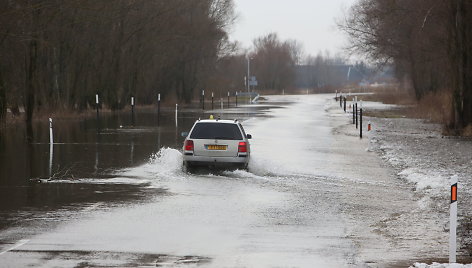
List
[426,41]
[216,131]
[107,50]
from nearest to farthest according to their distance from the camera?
1. [216,131]
2. [426,41]
3. [107,50]

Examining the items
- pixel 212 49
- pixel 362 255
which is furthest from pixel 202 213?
pixel 212 49

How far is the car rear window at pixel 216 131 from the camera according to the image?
1975 centimetres

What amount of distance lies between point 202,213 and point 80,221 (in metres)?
2.10

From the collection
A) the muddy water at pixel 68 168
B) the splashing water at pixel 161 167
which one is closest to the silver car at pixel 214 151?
the splashing water at pixel 161 167

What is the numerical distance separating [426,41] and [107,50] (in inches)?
1009

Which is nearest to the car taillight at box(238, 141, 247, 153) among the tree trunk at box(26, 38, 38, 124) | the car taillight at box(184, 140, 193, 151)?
the car taillight at box(184, 140, 193, 151)

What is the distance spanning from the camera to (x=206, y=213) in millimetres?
13594

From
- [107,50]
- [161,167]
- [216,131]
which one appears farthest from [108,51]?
[216,131]

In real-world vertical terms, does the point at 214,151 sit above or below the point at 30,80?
below

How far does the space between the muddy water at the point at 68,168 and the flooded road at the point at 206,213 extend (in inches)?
1.4

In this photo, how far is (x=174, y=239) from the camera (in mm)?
11102

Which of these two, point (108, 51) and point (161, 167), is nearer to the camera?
point (161, 167)

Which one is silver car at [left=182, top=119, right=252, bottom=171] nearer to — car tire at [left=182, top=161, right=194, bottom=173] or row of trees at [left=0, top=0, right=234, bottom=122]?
car tire at [left=182, top=161, right=194, bottom=173]

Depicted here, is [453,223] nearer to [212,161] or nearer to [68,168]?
[212,161]
